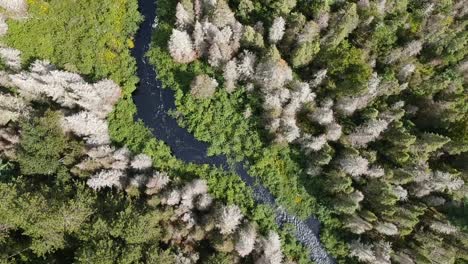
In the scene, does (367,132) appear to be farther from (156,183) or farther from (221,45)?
(156,183)

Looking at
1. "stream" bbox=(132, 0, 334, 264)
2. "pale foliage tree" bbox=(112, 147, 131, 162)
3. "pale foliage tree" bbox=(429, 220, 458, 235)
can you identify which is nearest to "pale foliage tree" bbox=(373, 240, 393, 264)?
"stream" bbox=(132, 0, 334, 264)

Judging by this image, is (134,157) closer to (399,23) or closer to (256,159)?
(256,159)

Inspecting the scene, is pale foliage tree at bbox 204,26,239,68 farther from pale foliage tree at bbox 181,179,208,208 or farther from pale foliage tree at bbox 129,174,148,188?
pale foliage tree at bbox 129,174,148,188

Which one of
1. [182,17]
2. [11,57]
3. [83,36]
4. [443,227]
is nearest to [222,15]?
[182,17]

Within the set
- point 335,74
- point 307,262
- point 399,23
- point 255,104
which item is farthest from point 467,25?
point 307,262

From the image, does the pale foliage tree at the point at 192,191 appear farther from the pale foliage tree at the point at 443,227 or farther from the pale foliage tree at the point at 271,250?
the pale foliage tree at the point at 443,227

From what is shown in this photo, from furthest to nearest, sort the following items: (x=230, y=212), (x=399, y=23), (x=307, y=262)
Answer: (x=399, y=23) < (x=307, y=262) < (x=230, y=212)
